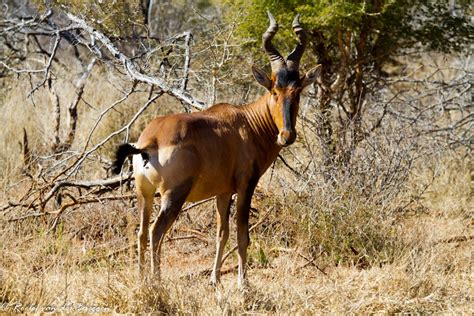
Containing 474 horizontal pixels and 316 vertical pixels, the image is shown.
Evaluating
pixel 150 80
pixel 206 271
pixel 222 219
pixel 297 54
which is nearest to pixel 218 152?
pixel 222 219

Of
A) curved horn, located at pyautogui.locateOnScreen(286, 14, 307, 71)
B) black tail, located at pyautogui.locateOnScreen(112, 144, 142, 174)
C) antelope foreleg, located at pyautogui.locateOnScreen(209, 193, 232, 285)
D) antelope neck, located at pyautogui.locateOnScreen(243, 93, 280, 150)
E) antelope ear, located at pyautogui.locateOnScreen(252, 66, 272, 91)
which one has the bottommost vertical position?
antelope foreleg, located at pyautogui.locateOnScreen(209, 193, 232, 285)

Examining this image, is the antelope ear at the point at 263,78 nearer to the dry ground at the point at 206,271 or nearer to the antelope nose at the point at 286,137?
the antelope nose at the point at 286,137

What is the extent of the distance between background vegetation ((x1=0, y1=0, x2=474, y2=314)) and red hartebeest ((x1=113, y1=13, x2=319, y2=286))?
1.54 ft

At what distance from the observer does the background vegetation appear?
257 inches

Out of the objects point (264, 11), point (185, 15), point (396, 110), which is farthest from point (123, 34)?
point (185, 15)

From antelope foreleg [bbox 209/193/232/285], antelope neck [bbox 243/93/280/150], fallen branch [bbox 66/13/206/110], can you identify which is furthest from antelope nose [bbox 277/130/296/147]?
fallen branch [bbox 66/13/206/110]

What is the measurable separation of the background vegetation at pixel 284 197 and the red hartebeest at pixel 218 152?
47 centimetres

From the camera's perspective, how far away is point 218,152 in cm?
696

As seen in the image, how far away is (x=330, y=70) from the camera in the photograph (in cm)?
1102

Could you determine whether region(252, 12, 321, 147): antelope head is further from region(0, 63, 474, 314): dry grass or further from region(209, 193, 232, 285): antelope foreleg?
region(0, 63, 474, 314): dry grass

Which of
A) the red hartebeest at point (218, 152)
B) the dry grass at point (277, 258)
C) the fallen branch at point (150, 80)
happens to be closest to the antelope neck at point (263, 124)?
the red hartebeest at point (218, 152)

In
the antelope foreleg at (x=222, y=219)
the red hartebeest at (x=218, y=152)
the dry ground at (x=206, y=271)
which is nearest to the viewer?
the dry ground at (x=206, y=271)

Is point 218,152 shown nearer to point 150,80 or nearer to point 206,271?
Result: point 206,271

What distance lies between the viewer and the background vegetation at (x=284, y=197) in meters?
6.52
